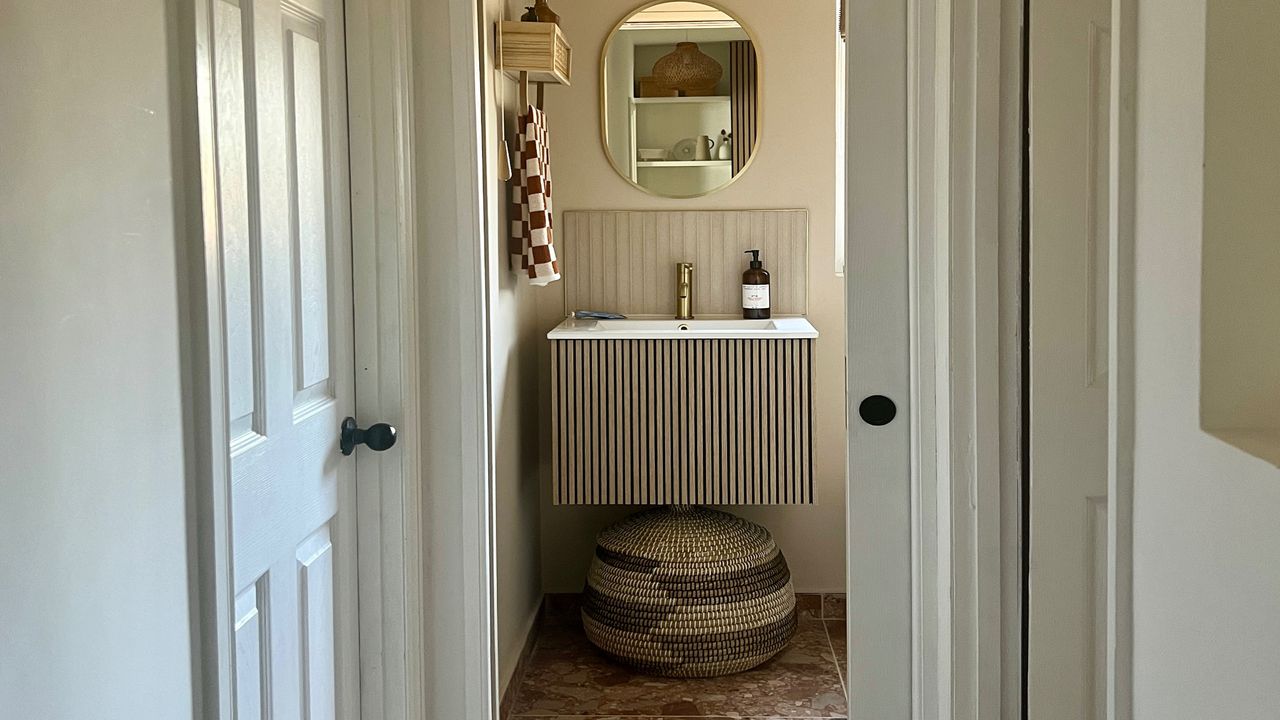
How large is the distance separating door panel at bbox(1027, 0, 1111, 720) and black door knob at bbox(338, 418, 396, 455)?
1047 mm

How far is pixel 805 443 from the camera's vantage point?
3359mm

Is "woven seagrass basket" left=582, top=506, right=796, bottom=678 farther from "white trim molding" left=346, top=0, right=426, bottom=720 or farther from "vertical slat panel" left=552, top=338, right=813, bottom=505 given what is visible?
"white trim molding" left=346, top=0, right=426, bottom=720

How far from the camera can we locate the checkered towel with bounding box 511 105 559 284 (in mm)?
3205

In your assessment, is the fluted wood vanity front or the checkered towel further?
the fluted wood vanity front

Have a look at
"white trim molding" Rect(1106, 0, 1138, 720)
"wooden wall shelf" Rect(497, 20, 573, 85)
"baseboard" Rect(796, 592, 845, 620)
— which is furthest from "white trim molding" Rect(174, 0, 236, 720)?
"baseboard" Rect(796, 592, 845, 620)

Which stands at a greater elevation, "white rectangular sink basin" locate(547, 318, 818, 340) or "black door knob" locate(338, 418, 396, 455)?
"white rectangular sink basin" locate(547, 318, 818, 340)

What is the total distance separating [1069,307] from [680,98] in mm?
2100

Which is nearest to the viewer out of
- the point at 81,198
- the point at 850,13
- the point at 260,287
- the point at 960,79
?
the point at 81,198

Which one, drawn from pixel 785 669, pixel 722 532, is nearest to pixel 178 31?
pixel 722 532

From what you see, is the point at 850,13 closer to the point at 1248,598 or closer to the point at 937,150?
the point at 937,150

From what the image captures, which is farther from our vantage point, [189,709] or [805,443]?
[805,443]

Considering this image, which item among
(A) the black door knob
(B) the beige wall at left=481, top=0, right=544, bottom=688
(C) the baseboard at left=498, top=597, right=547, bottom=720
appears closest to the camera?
(A) the black door knob

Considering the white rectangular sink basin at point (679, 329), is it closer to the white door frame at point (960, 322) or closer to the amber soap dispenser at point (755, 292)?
the amber soap dispenser at point (755, 292)

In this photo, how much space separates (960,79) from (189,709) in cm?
144
